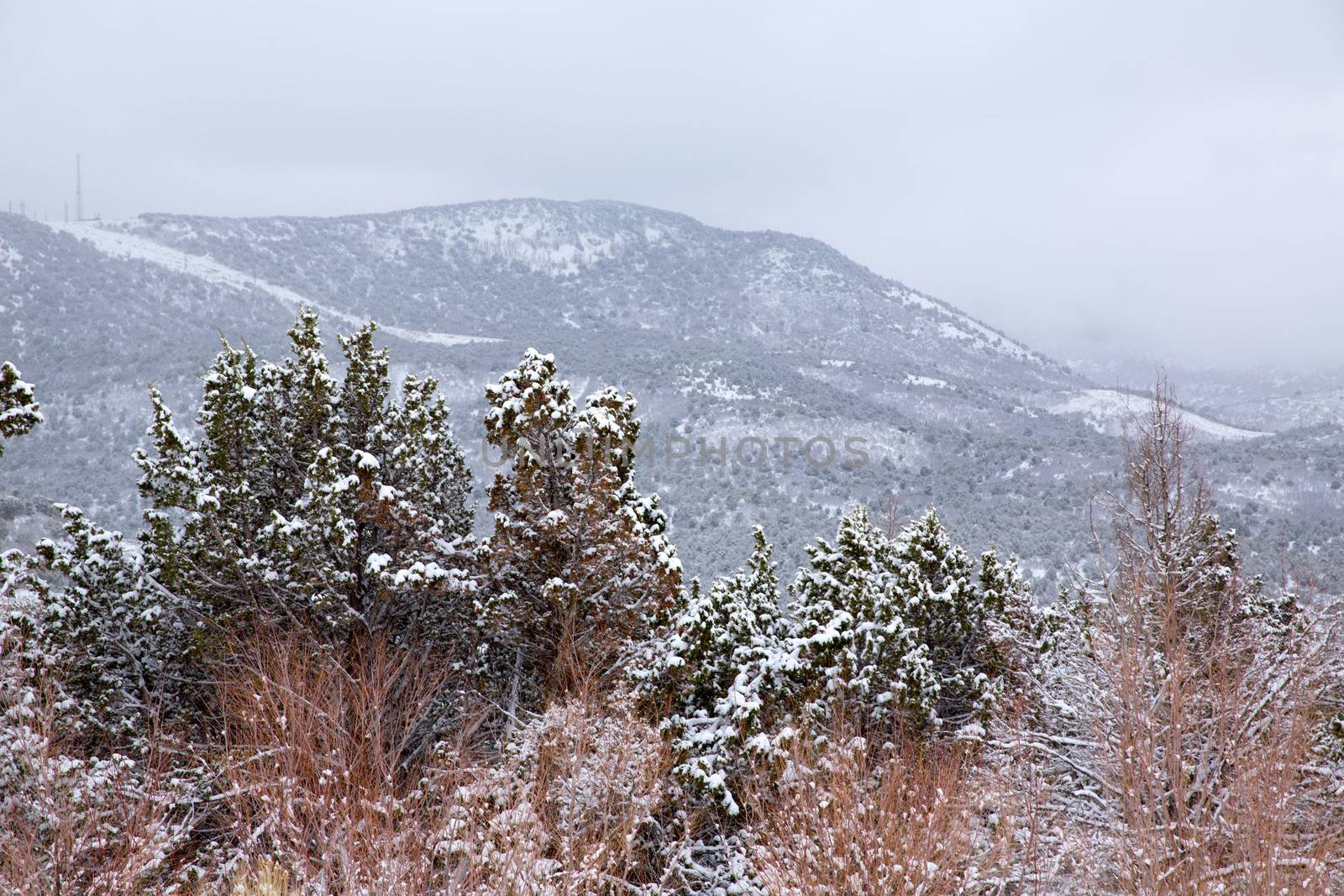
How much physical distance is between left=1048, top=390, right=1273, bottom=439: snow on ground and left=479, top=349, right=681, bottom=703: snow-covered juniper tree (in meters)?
121

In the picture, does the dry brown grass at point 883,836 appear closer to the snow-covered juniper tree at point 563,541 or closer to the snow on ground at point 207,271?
the snow-covered juniper tree at point 563,541

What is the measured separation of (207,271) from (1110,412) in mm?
176016

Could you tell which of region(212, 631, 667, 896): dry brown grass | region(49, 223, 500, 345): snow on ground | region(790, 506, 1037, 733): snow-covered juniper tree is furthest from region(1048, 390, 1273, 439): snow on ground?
region(212, 631, 667, 896): dry brown grass

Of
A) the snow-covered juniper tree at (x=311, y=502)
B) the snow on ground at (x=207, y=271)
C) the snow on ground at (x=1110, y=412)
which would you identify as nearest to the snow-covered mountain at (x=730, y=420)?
the snow on ground at (x=1110, y=412)

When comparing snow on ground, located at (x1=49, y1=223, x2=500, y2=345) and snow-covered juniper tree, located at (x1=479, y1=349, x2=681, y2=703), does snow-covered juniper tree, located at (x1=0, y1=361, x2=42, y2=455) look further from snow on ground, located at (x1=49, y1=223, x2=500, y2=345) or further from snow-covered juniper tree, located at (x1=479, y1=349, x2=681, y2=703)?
snow on ground, located at (x1=49, y1=223, x2=500, y2=345)

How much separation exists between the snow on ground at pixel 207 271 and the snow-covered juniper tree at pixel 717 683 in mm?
164725

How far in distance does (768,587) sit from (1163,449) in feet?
26.9

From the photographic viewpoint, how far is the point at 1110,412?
438 feet

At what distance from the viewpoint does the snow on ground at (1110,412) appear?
126312mm

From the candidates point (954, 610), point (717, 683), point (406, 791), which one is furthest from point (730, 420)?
point (406, 791)

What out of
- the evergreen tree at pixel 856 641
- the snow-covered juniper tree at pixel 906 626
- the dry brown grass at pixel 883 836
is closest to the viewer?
the dry brown grass at pixel 883 836

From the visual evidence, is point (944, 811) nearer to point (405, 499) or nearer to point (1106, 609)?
point (1106, 609)

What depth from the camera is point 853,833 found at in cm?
1013

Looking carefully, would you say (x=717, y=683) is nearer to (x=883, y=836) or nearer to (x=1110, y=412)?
(x=883, y=836)
